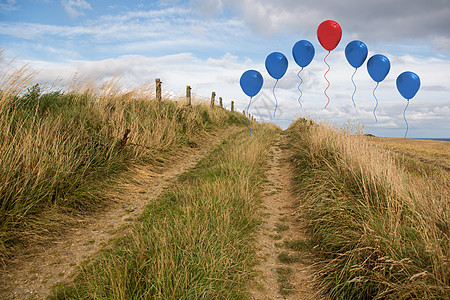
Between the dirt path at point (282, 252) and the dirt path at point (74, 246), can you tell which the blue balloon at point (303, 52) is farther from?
the dirt path at point (74, 246)

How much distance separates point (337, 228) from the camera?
12.3 feet

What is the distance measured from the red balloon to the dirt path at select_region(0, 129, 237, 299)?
6632mm

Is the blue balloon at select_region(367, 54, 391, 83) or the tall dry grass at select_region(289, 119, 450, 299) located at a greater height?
the blue balloon at select_region(367, 54, 391, 83)

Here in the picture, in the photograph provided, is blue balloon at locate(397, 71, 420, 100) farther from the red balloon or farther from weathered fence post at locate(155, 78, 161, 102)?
weathered fence post at locate(155, 78, 161, 102)

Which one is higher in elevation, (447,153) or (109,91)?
(109,91)

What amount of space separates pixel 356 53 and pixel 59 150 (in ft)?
28.1

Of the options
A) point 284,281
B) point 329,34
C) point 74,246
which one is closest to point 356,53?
point 329,34

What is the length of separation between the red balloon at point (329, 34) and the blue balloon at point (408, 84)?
2245mm

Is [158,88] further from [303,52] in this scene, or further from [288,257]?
[288,257]

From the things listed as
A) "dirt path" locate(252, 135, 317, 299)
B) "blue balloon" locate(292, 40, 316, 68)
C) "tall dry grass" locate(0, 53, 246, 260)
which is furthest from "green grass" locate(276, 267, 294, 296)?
"blue balloon" locate(292, 40, 316, 68)

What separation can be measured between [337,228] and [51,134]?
5.01 m

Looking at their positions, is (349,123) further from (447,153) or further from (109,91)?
(109,91)

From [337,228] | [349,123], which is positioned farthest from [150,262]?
[349,123]

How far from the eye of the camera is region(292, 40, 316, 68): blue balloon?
9.11 m
